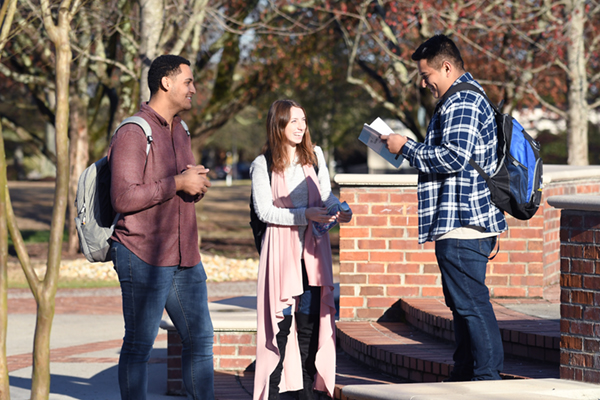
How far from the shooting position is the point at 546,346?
430 cm

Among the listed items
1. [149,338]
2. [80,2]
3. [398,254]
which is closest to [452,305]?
[149,338]

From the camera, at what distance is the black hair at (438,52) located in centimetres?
354

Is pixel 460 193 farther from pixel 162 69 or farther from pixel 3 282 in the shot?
pixel 3 282

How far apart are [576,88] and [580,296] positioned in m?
8.13

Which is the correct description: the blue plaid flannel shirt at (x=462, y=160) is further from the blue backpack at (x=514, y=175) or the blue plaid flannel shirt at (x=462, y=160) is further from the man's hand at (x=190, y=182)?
the man's hand at (x=190, y=182)

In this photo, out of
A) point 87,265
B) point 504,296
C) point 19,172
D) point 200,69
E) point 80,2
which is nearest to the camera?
point 80,2

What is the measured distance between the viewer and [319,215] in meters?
4.11

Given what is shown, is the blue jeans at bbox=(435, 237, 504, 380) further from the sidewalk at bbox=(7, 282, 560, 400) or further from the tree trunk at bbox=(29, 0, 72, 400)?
the tree trunk at bbox=(29, 0, 72, 400)

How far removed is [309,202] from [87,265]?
883 cm

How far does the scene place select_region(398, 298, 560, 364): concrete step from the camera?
432cm

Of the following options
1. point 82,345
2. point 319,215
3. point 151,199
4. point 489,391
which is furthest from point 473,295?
point 82,345

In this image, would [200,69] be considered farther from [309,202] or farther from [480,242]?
[480,242]

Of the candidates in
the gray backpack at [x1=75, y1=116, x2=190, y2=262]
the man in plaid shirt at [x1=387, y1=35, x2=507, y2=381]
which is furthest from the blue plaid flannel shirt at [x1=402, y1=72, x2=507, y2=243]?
the gray backpack at [x1=75, y1=116, x2=190, y2=262]

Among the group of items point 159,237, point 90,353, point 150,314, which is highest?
point 159,237
